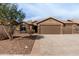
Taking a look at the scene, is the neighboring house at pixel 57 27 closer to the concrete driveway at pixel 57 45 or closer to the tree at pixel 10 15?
the concrete driveway at pixel 57 45

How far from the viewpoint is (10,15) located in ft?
45.3

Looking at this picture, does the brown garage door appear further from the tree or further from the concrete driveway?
the tree

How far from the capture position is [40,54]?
36.1 feet

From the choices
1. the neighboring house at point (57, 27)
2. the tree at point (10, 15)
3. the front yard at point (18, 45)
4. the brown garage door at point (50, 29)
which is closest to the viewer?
the front yard at point (18, 45)

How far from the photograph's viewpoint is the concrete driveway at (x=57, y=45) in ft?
37.3

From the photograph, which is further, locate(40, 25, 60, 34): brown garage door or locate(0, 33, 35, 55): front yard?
locate(40, 25, 60, 34): brown garage door

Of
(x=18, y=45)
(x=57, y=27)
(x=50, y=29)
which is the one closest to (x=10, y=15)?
(x=18, y=45)

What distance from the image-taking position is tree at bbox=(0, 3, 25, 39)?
12922 millimetres

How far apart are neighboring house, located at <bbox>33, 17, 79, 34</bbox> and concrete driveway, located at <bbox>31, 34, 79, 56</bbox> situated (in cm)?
40

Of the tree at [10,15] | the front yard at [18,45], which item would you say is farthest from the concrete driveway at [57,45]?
the tree at [10,15]

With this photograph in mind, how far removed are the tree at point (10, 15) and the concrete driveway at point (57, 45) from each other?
1.92 m

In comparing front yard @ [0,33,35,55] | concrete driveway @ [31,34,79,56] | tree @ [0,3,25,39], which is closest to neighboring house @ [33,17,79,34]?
concrete driveway @ [31,34,79,56]

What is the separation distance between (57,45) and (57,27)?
3.21m

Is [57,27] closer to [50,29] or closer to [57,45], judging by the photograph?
[50,29]
